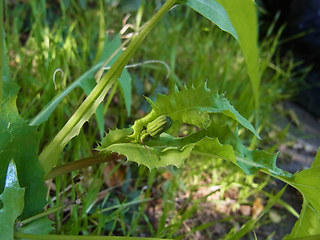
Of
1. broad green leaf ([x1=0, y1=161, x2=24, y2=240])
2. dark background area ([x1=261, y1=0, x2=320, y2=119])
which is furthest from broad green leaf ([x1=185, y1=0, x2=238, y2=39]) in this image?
dark background area ([x1=261, y1=0, x2=320, y2=119])

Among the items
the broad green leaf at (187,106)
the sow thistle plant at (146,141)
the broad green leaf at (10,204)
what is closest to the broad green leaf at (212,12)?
the sow thistle plant at (146,141)

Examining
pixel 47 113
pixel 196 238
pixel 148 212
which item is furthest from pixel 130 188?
pixel 47 113

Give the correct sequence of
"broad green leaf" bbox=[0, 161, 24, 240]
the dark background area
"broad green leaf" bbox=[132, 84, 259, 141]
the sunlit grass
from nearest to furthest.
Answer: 1. "broad green leaf" bbox=[0, 161, 24, 240]
2. "broad green leaf" bbox=[132, 84, 259, 141]
3. the sunlit grass
4. the dark background area

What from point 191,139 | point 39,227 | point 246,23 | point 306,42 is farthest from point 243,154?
point 306,42

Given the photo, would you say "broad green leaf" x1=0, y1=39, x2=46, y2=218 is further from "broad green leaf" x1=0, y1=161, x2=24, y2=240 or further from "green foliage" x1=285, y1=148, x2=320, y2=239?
"green foliage" x1=285, y1=148, x2=320, y2=239

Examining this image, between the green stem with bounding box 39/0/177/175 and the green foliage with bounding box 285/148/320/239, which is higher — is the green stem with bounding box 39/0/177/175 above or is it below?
above

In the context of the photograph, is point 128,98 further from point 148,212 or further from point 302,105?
point 302,105

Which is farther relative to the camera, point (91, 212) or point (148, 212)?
point (148, 212)

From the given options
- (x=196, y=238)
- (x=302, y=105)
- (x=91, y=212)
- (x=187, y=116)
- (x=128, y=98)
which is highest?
(x=187, y=116)
